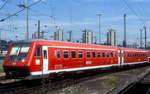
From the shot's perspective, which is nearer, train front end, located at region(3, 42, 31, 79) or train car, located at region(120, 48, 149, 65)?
train front end, located at region(3, 42, 31, 79)

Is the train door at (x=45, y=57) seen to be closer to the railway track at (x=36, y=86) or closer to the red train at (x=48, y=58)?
the red train at (x=48, y=58)

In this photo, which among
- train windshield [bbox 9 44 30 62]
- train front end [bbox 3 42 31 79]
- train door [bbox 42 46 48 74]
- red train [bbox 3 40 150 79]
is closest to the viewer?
train front end [bbox 3 42 31 79]

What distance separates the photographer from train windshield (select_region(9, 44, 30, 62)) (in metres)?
24.5

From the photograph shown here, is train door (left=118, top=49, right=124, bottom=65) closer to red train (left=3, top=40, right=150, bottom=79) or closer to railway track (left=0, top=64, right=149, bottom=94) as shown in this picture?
red train (left=3, top=40, right=150, bottom=79)

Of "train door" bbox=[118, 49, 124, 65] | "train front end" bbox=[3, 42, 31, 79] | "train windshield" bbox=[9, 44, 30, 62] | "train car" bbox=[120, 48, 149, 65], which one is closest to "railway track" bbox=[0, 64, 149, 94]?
"train front end" bbox=[3, 42, 31, 79]

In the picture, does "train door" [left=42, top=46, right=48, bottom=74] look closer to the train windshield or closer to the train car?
the train windshield

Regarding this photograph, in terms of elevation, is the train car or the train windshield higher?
the train windshield

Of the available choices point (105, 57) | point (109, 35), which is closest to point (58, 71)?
point (105, 57)

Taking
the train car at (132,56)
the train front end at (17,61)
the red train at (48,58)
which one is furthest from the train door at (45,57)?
the train car at (132,56)

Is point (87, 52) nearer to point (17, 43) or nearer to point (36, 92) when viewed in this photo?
point (17, 43)

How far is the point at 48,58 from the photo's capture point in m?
25.7

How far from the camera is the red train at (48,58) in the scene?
24.1 metres

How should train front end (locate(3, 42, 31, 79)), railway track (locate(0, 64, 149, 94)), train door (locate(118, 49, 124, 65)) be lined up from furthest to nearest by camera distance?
train door (locate(118, 49, 124, 65))
train front end (locate(3, 42, 31, 79))
railway track (locate(0, 64, 149, 94))

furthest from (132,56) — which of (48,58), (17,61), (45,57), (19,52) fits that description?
(17,61)
